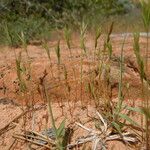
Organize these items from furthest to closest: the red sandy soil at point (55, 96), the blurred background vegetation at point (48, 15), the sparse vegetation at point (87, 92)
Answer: the blurred background vegetation at point (48, 15), the red sandy soil at point (55, 96), the sparse vegetation at point (87, 92)

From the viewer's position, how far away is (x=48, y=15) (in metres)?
9.72

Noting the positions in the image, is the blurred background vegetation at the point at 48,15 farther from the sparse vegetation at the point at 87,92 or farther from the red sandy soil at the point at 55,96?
the sparse vegetation at the point at 87,92

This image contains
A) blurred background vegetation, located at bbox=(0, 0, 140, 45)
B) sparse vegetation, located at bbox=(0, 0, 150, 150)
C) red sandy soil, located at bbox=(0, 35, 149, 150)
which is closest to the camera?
sparse vegetation, located at bbox=(0, 0, 150, 150)

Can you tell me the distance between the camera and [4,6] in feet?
29.1

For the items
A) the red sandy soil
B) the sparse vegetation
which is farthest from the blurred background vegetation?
the sparse vegetation

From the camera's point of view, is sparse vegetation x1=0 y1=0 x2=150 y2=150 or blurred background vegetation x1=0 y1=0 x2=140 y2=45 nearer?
sparse vegetation x1=0 y1=0 x2=150 y2=150

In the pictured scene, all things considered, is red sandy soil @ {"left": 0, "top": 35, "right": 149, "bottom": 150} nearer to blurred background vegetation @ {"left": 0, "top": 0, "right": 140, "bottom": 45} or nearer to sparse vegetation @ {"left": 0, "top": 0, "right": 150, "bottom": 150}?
sparse vegetation @ {"left": 0, "top": 0, "right": 150, "bottom": 150}

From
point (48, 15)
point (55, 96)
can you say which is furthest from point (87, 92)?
point (48, 15)

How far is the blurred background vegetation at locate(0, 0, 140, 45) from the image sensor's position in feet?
27.5

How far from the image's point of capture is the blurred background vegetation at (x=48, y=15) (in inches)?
330

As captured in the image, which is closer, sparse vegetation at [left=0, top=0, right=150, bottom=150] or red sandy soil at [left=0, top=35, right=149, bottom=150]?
sparse vegetation at [left=0, top=0, right=150, bottom=150]

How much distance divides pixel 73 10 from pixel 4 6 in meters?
1.83

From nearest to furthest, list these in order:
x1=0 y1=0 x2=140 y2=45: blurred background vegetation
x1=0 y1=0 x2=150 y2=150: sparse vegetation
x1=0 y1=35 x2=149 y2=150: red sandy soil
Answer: x1=0 y1=0 x2=150 y2=150: sparse vegetation, x1=0 y1=35 x2=149 y2=150: red sandy soil, x1=0 y1=0 x2=140 y2=45: blurred background vegetation

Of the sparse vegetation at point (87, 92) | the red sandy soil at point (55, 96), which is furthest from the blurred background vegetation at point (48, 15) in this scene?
the sparse vegetation at point (87, 92)
